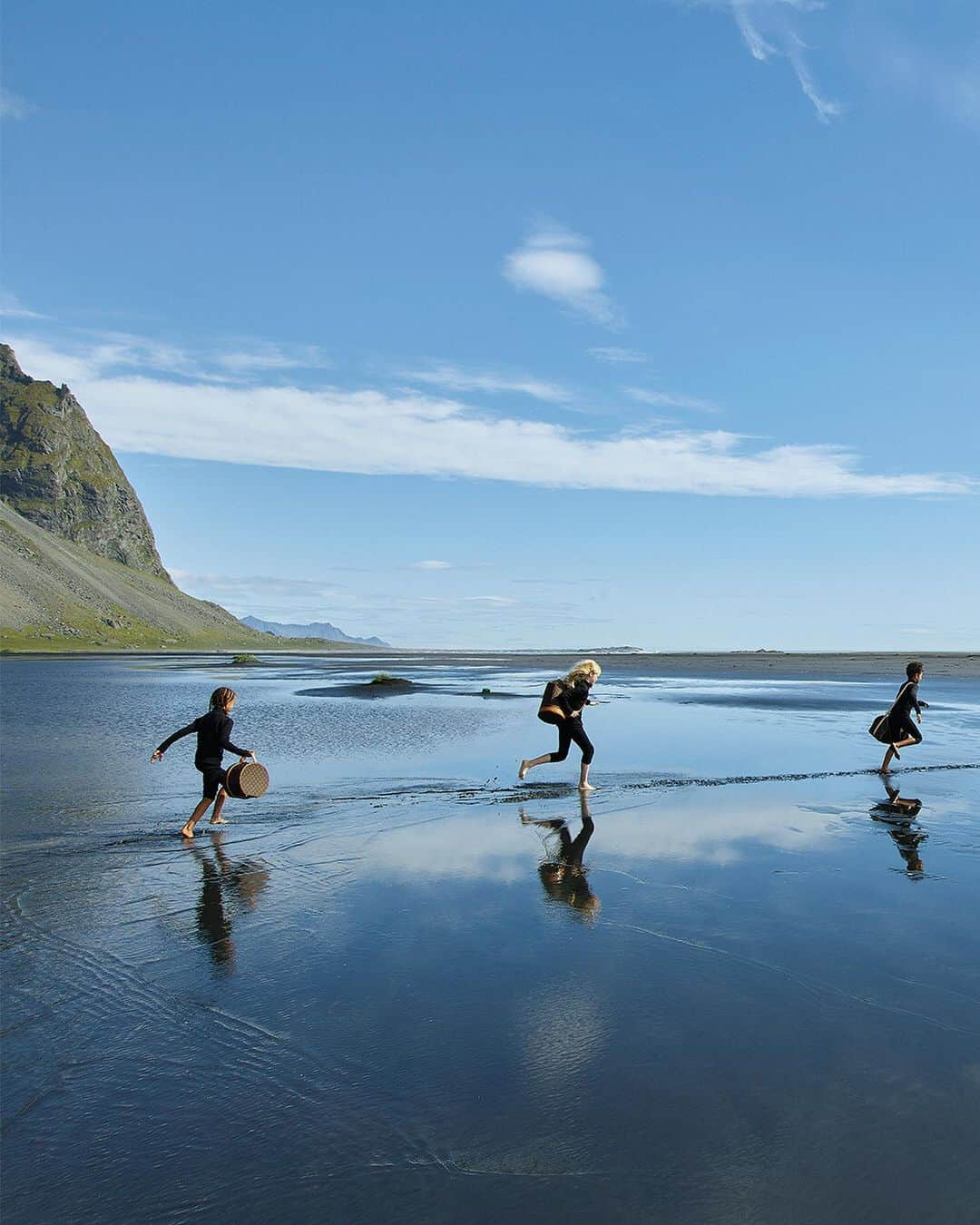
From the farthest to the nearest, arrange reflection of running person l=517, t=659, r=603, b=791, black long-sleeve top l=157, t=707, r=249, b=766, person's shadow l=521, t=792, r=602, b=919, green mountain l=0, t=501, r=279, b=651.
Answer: green mountain l=0, t=501, r=279, b=651 < reflection of running person l=517, t=659, r=603, b=791 < black long-sleeve top l=157, t=707, r=249, b=766 < person's shadow l=521, t=792, r=602, b=919

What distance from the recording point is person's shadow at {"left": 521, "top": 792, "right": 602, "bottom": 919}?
907 cm

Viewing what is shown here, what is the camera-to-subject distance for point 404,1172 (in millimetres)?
4406

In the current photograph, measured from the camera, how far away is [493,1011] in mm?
6293

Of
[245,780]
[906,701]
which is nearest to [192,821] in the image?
[245,780]

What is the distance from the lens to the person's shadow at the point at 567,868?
9069 mm

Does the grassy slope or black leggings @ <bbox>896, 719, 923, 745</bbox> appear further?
the grassy slope

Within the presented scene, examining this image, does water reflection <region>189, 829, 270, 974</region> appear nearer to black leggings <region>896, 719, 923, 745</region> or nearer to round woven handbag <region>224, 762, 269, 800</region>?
round woven handbag <region>224, 762, 269, 800</region>

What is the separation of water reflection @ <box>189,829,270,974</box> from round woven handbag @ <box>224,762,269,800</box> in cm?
122

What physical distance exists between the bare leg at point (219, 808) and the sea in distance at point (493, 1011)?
402mm

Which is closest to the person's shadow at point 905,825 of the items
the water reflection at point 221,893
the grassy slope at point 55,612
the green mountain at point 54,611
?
the water reflection at point 221,893

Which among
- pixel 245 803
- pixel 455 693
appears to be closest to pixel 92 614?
pixel 455 693

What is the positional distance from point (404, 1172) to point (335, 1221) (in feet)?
1.49

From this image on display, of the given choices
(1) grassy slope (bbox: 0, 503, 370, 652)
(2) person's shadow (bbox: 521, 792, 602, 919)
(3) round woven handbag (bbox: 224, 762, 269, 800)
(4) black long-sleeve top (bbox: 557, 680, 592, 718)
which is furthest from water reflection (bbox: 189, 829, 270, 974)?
(1) grassy slope (bbox: 0, 503, 370, 652)

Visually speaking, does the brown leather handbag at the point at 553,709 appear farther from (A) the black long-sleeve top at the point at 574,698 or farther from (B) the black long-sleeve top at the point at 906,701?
(B) the black long-sleeve top at the point at 906,701
